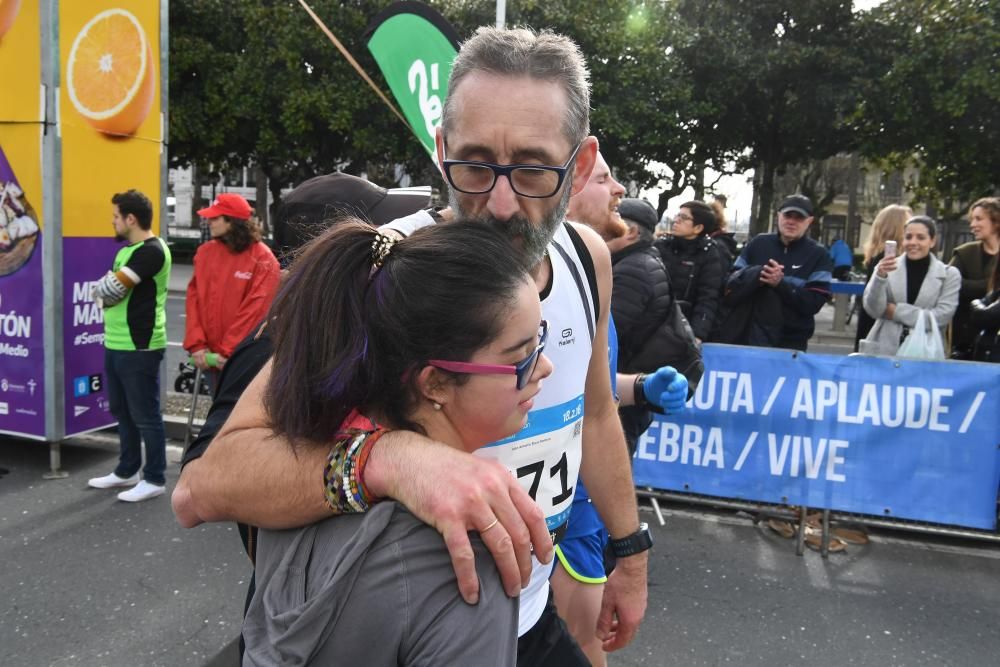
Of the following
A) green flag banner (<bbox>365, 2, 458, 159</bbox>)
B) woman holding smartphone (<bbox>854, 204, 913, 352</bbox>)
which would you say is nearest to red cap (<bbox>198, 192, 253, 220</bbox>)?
green flag banner (<bbox>365, 2, 458, 159</bbox>)

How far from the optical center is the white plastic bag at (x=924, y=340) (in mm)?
5109

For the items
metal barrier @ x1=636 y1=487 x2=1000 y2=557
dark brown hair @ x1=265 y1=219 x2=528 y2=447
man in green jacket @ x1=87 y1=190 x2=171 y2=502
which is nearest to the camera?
dark brown hair @ x1=265 y1=219 x2=528 y2=447

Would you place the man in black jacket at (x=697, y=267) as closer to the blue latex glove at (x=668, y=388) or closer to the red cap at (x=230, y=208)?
the red cap at (x=230, y=208)

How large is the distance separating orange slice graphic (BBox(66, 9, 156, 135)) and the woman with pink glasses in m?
4.80

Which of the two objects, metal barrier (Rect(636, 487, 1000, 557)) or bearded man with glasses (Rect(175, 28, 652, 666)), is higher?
bearded man with glasses (Rect(175, 28, 652, 666))

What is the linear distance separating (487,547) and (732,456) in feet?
12.6

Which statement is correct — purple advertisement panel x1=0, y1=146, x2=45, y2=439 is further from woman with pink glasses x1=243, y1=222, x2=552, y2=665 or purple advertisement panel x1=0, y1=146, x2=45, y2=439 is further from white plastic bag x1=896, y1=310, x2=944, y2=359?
white plastic bag x1=896, y1=310, x2=944, y2=359

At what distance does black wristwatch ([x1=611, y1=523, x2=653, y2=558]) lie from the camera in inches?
77.7

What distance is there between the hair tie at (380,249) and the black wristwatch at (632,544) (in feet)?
3.89

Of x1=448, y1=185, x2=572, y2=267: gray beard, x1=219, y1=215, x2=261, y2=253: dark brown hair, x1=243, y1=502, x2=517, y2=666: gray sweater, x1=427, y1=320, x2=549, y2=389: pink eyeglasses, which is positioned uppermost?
x1=448, y1=185, x2=572, y2=267: gray beard

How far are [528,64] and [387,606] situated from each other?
995 mm

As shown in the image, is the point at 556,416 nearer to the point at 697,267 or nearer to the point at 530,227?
the point at 530,227

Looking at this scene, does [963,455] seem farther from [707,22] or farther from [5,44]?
[707,22]

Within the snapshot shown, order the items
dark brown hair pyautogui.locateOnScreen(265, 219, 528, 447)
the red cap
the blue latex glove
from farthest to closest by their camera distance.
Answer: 1. the red cap
2. the blue latex glove
3. dark brown hair pyautogui.locateOnScreen(265, 219, 528, 447)
